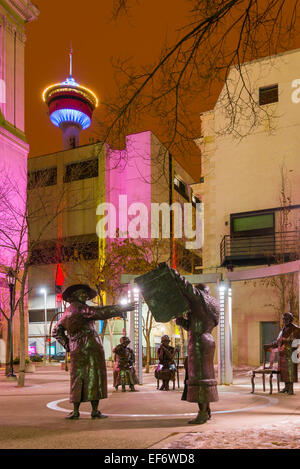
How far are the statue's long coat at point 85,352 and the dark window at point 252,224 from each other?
19.7 m

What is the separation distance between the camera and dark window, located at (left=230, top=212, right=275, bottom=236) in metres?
27.9

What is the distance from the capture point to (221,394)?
13.6 meters

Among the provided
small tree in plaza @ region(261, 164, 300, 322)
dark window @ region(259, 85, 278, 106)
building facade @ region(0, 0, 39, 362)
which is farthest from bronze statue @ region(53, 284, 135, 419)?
building facade @ region(0, 0, 39, 362)

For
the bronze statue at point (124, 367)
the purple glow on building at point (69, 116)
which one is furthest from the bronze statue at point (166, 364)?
the purple glow on building at point (69, 116)

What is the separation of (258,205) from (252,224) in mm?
1055

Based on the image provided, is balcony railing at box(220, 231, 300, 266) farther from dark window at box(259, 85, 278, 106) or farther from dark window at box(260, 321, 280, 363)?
dark window at box(259, 85, 278, 106)

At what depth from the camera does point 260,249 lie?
2762 cm

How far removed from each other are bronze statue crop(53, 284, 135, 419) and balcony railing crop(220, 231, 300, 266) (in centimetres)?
1816

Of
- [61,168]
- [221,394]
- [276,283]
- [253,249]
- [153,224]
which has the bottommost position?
[221,394]

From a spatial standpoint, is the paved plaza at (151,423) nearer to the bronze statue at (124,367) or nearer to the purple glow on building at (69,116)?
the bronze statue at (124,367)

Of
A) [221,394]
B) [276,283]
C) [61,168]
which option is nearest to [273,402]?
[221,394]

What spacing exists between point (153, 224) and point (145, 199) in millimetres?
6181
